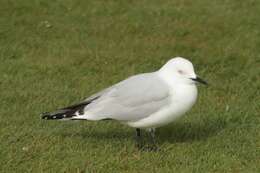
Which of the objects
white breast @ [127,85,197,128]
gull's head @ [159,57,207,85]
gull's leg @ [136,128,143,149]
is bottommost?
gull's leg @ [136,128,143,149]

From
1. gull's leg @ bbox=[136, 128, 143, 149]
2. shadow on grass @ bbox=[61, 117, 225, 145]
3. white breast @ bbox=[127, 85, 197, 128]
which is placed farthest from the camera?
shadow on grass @ bbox=[61, 117, 225, 145]

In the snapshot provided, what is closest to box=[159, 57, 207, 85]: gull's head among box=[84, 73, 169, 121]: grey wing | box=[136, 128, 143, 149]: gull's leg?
box=[84, 73, 169, 121]: grey wing

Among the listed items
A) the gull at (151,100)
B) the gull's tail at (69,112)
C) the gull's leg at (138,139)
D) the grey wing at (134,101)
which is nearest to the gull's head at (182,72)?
the gull at (151,100)

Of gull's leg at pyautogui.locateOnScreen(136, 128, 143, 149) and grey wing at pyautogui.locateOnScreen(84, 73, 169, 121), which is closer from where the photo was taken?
grey wing at pyautogui.locateOnScreen(84, 73, 169, 121)

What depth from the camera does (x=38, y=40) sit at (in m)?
8.70

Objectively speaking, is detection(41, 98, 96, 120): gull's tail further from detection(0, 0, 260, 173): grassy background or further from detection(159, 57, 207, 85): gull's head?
detection(159, 57, 207, 85): gull's head

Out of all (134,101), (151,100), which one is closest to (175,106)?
(151,100)

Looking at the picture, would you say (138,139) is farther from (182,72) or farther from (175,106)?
(182,72)

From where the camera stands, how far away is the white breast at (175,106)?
4820mm

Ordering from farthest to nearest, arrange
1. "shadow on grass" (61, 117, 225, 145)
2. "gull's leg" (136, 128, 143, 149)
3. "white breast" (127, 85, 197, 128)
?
"shadow on grass" (61, 117, 225, 145) → "gull's leg" (136, 128, 143, 149) → "white breast" (127, 85, 197, 128)

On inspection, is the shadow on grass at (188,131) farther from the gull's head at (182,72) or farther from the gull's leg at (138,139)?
the gull's head at (182,72)

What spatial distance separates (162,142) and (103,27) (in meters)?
4.36

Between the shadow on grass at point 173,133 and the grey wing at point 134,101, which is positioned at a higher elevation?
the grey wing at point 134,101

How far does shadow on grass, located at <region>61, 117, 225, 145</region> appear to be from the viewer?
5445 mm
